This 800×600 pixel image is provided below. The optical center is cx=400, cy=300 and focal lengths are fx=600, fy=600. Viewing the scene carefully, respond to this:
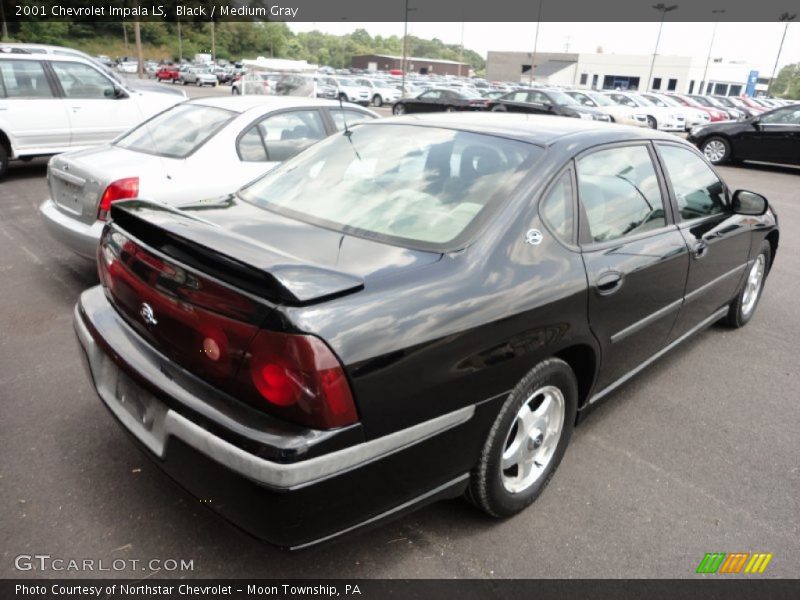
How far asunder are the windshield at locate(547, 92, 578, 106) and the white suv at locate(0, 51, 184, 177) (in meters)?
13.8

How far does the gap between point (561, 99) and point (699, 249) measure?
17.7m

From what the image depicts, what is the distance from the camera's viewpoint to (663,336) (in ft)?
11.0

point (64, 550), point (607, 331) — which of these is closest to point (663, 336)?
point (607, 331)

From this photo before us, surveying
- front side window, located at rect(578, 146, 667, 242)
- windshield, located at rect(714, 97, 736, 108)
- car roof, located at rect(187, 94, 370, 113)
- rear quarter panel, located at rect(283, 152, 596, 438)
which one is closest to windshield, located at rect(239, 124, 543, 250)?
rear quarter panel, located at rect(283, 152, 596, 438)

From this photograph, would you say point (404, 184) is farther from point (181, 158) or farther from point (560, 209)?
point (181, 158)

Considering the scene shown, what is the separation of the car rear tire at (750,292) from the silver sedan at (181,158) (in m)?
3.24

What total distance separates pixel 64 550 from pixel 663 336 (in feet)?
9.94

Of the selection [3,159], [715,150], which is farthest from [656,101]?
[3,159]

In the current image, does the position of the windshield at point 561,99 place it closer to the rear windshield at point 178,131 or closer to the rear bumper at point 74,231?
the rear windshield at point 178,131

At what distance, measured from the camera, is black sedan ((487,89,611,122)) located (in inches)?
722

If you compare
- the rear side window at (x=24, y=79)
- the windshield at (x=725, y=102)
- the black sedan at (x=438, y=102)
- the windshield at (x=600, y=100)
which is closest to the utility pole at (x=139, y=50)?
the black sedan at (x=438, y=102)

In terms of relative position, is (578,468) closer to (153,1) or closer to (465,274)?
(465,274)

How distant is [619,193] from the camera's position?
2926 millimetres

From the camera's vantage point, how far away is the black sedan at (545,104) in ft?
60.2
